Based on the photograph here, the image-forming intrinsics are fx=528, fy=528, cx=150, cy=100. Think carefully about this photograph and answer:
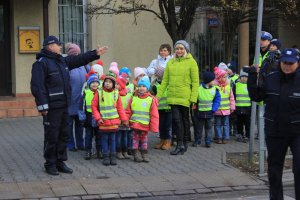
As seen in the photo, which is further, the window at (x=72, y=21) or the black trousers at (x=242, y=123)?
the window at (x=72, y=21)

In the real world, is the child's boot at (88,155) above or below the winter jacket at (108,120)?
below

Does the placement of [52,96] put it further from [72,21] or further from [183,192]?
[72,21]

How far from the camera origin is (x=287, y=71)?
19.0 feet

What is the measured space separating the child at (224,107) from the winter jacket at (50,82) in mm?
3481

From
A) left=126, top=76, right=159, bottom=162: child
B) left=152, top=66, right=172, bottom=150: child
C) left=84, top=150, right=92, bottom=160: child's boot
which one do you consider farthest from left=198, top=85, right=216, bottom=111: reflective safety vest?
left=84, top=150, right=92, bottom=160: child's boot

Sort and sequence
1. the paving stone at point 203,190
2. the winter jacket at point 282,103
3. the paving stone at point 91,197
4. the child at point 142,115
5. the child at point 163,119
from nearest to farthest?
1. the winter jacket at point 282,103
2. the paving stone at point 91,197
3. the paving stone at point 203,190
4. the child at point 142,115
5. the child at point 163,119

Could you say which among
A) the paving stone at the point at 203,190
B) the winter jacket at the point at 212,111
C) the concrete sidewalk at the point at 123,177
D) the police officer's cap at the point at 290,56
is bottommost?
the paving stone at the point at 203,190

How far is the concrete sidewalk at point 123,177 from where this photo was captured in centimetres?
701

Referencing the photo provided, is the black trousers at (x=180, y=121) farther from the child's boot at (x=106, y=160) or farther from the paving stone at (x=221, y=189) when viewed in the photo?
the paving stone at (x=221, y=189)

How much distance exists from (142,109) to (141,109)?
2 cm

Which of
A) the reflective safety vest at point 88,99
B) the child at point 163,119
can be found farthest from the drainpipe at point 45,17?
the reflective safety vest at point 88,99

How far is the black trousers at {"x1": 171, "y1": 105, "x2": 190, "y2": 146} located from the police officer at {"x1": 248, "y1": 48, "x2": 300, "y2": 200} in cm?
311

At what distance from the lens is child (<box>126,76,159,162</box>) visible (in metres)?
8.64

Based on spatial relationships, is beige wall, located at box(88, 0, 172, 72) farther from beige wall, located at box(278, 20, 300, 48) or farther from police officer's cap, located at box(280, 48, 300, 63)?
police officer's cap, located at box(280, 48, 300, 63)
